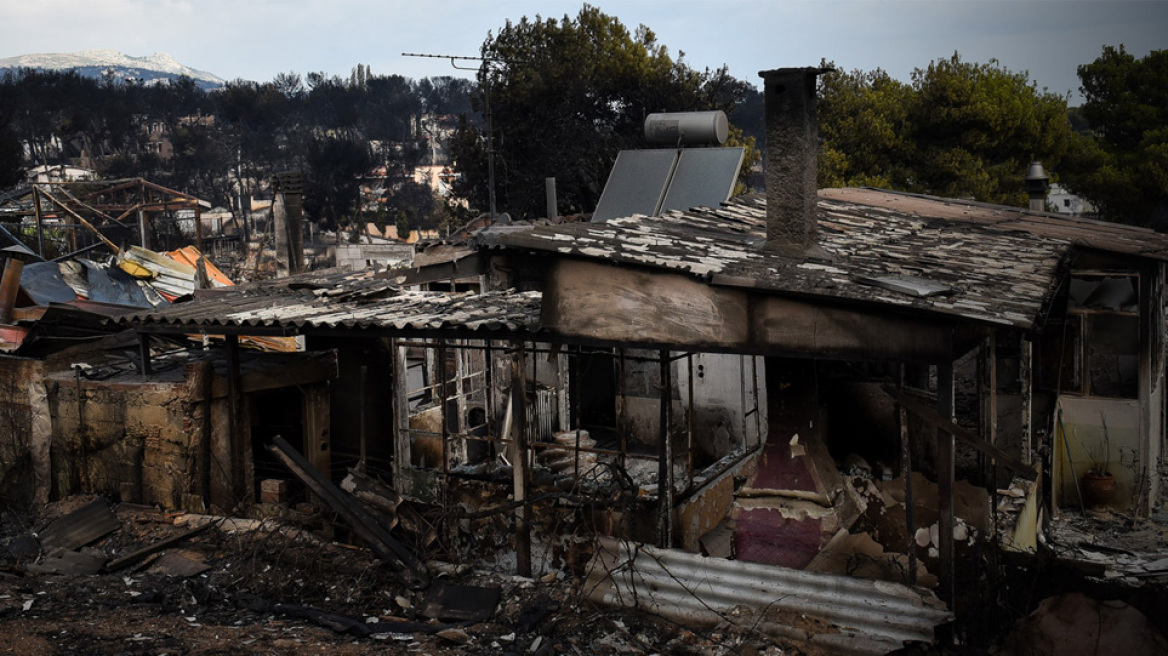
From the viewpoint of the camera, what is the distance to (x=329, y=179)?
52156 millimetres

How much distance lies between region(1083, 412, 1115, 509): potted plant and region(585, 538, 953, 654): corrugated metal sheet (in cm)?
692

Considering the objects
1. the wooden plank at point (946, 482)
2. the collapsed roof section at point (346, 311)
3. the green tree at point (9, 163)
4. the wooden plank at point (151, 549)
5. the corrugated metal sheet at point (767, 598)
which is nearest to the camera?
the wooden plank at point (946, 482)

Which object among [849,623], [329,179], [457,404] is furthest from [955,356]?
[329,179]

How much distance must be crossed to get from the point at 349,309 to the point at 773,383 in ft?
14.7

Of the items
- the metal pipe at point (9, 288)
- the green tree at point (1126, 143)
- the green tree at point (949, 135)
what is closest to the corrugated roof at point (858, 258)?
the metal pipe at point (9, 288)

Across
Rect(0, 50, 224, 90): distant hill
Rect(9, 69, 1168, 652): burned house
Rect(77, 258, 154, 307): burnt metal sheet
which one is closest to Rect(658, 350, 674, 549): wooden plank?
Rect(9, 69, 1168, 652): burned house

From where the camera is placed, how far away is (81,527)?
939 cm

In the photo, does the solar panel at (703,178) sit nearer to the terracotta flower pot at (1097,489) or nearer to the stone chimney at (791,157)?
the stone chimney at (791,157)

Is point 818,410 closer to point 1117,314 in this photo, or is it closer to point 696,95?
point 1117,314

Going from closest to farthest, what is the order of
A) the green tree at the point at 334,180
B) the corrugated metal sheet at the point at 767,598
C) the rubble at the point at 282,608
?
the corrugated metal sheet at the point at 767,598 < the rubble at the point at 282,608 < the green tree at the point at 334,180

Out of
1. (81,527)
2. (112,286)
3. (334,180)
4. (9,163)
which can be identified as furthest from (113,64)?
(81,527)

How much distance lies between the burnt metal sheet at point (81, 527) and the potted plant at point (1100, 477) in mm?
11969

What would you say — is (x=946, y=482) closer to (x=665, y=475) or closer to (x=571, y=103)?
(x=665, y=475)

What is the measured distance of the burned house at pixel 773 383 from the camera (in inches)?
243
